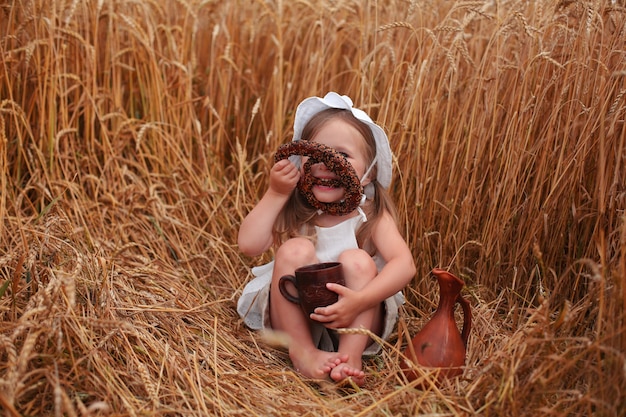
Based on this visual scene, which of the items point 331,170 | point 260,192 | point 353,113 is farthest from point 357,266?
point 260,192

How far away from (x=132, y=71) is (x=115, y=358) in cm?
157

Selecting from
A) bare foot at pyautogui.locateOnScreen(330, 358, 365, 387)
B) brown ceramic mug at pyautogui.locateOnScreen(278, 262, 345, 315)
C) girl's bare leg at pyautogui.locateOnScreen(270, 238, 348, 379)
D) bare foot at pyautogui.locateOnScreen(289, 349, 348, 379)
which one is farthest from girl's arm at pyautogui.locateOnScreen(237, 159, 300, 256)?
bare foot at pyautogui.locateOnScreen(330, 358, 365, 387)

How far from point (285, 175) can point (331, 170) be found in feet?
0.50

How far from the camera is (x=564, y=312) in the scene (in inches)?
60.6

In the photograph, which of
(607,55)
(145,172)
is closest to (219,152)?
(145,172)

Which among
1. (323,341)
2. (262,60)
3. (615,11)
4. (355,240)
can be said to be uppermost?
(615,11)

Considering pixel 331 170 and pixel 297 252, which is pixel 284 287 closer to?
pixel 297 252

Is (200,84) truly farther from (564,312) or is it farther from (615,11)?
(564,312)

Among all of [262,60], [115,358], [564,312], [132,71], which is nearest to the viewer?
[564,312]

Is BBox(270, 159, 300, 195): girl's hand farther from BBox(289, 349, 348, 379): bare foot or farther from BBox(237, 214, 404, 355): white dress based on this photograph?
BBox(289, 349, 348, 379): bare foot

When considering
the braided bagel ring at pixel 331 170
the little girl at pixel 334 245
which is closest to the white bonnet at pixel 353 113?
the little girl at pixel 334 245

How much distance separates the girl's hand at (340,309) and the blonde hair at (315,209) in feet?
0.82

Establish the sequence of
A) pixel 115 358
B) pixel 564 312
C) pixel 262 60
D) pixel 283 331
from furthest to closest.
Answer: pixel 262 60
pixel 283 331
pixel 115 358
pixel 564 312

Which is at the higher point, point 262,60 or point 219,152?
point 262,60
